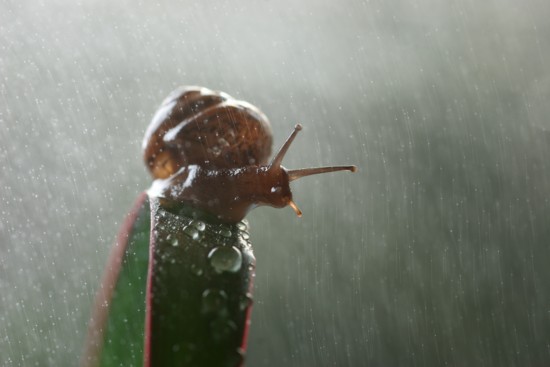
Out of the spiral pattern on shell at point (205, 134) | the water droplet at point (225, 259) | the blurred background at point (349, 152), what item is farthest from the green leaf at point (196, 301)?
the blurred background at point (349, 152)

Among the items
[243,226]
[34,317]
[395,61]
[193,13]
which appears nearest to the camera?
[243,226]

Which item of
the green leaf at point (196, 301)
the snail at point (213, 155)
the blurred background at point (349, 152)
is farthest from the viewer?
the blurred background at point (349, 152)

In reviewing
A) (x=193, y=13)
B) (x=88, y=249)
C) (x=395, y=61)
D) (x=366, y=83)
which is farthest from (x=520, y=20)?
(x=88, y=249)

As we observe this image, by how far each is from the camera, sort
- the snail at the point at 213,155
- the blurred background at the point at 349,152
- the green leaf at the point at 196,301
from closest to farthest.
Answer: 1. the green leaf at the point at 196,301
2. the snail at the point at 213,155
3. the blurred background at the point at 349,152

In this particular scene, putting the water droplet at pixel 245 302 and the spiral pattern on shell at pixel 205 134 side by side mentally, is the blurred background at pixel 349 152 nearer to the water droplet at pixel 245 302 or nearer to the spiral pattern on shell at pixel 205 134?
the spiral pattern on shell at pixel 205 134

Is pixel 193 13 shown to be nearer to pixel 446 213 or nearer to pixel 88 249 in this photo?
pixel 88 249

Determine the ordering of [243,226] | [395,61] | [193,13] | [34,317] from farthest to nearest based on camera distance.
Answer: [395,61] < [193,13] < [34,317] < [243,226]

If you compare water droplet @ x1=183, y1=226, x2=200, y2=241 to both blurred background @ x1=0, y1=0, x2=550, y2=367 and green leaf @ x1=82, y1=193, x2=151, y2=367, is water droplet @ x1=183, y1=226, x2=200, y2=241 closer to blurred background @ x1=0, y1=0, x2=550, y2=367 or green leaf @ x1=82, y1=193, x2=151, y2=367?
green leaf @ x1=82, y1=193, x2=151, y2=367
